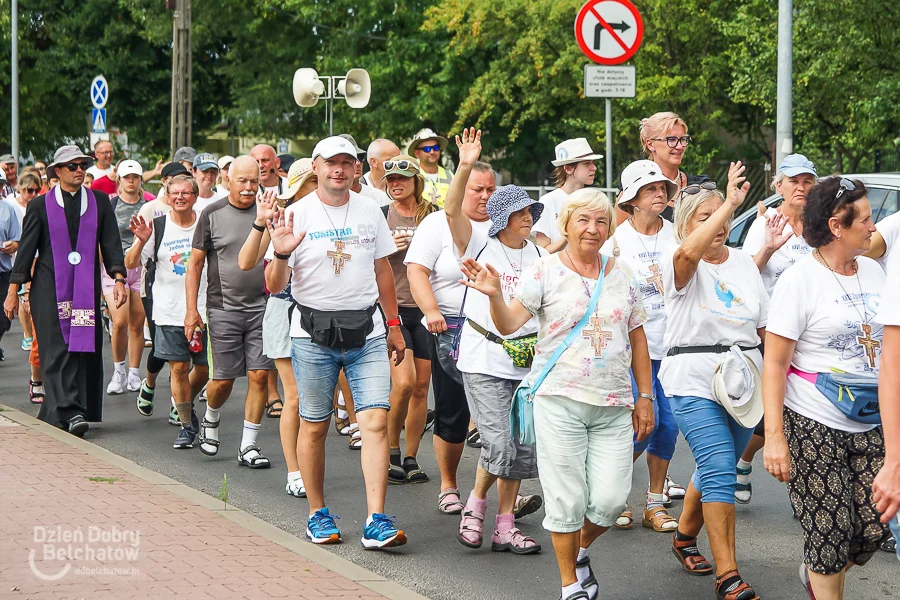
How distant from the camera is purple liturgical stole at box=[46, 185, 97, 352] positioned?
397 inches

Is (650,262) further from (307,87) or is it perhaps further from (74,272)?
(307,87)

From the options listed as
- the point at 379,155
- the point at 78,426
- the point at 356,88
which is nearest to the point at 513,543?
the point at 379,155

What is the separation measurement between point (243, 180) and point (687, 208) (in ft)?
11.7

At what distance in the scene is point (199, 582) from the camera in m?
5.75

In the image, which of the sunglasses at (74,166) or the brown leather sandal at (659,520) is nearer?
the brown leather sandal at (659,520)

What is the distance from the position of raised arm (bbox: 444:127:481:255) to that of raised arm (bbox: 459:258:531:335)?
120 cm

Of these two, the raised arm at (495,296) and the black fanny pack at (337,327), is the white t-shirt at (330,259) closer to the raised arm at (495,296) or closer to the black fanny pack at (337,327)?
the black fanny pack at (337,327)

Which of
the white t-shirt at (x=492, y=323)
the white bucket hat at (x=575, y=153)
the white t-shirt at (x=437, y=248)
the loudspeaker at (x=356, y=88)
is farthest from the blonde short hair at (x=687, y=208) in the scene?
the loudspeaker at (x=356, y=88)

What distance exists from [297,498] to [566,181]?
262cm

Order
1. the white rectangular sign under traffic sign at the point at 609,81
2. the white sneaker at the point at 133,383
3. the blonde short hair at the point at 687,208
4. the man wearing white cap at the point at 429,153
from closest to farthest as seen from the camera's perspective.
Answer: the blonde short hair at the point at 687,208 < the man wearing white cap at the point at 429,153 < the white rectangular sign under traffic sign at the point at 609,81 < the white sneaker at the point at 133,383

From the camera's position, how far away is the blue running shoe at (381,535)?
6.67m

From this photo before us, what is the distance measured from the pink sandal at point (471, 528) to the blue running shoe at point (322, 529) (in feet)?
2.01

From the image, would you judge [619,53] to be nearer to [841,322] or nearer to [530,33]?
[841,322]

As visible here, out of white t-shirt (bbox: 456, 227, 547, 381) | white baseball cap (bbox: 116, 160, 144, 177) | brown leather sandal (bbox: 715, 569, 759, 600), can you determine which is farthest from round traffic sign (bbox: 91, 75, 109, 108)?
brown leather sandal (bbox: 715, 569, 759, 600)
